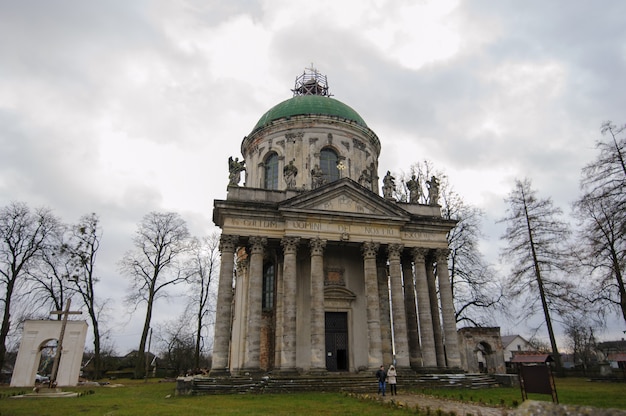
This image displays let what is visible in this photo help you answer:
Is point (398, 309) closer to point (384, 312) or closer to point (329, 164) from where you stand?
point (384, 312)

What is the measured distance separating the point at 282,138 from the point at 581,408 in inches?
958

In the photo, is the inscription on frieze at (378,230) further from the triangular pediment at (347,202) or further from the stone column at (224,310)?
the stone column at (224,310)

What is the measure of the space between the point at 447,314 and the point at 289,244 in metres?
Result: 9.44

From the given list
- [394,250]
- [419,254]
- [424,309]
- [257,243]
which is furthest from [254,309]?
[419,254]

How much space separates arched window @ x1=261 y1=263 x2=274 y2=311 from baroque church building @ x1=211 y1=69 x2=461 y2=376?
0.06m

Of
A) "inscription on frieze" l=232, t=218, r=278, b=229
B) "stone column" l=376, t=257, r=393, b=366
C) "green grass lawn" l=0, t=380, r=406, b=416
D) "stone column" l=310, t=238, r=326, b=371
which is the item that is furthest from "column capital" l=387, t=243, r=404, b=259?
"green grass lawn" l=0, t=380, r=406, b=416

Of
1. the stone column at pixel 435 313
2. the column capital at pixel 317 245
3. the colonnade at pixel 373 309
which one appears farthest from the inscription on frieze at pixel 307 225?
the stone column at pixel 435 313

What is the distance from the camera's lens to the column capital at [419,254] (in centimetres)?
2348

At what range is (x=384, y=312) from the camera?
930 inches

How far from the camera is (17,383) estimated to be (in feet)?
80.6

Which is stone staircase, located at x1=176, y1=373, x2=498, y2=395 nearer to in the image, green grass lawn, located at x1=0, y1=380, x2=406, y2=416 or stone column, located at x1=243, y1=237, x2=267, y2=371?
stone column, located at x1=243, y1=237, x2=267, y2=371

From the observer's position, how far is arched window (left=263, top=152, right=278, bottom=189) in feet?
91.0

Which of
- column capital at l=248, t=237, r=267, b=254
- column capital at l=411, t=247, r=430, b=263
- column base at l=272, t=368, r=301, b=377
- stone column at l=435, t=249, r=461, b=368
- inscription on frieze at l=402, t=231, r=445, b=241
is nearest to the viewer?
column base at l=272, t=368, r=301, b=377

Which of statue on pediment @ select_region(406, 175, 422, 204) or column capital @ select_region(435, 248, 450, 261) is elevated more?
statue on pediment @ select_region(406, 175, 422, 204)
